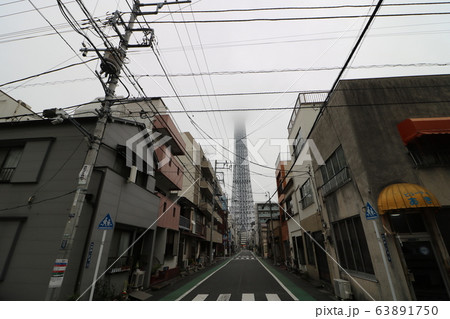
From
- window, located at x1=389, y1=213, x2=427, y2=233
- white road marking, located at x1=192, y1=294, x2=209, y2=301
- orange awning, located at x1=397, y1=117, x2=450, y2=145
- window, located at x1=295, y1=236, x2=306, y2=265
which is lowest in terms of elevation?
white road marking, located at x1=192, y1=294, x2=209, y2=301

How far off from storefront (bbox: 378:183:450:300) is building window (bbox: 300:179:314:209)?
7.11m

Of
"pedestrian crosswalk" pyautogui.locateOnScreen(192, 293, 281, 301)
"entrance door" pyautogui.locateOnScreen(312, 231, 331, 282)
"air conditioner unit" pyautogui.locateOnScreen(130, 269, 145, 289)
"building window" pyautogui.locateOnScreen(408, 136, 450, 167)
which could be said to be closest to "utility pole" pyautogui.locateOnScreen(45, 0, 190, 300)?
"air conditioner unit" pyautogui.locateOnScreen(130, 269, 145, 289)

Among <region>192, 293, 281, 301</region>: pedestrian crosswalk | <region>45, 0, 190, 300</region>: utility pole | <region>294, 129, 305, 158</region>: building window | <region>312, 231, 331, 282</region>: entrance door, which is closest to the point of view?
<region>45, 0, 190, 300</region>: utility pole

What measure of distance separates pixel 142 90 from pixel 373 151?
31.5 ft

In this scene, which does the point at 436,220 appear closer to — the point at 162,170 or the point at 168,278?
the point at 162,170

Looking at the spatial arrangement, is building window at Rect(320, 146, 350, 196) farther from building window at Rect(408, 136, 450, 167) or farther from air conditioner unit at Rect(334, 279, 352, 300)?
air conditioner unit at Rect(334, 279, 352, 300)

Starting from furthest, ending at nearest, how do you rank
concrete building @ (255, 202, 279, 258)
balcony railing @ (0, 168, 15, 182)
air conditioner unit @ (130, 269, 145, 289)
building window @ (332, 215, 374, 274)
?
1. concrete building @ (255, 202, 279, 258)
2. air conditioner unit @ (130, 269, 145, 289)
3. balcony railing @ (0, 168, 15, 182)
4. building window @ (332, 215, 374, 274)

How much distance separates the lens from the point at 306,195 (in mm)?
15141

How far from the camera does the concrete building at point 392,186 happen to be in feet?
20.0

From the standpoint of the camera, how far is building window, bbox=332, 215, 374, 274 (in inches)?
303

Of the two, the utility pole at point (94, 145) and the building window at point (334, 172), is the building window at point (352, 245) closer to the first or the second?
the building window at point (334, 172)

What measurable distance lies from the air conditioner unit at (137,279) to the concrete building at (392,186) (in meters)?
10.1

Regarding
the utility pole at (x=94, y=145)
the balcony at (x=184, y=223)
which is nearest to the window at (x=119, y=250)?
the utility pole at (x=94, y=145)

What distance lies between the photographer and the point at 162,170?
14.0 m
